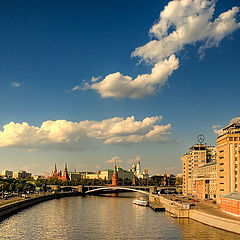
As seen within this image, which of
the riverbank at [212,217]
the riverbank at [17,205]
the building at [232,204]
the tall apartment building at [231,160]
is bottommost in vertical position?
the riverbank at [17,205]

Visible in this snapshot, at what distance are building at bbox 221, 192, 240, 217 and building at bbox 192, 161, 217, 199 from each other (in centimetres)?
3915

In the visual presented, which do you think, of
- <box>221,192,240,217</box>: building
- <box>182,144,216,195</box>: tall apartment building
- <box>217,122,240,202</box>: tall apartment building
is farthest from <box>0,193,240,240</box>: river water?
<box>182,144,216,195</box>: tall apartment building

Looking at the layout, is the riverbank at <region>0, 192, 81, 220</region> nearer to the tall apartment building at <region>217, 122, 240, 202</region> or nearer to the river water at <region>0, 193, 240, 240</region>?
the river water at <region>0, 193, 240, 240</region>

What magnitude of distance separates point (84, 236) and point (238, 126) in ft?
208

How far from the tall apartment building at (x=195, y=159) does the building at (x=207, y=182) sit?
24562 mm

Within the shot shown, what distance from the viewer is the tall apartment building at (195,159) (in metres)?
174

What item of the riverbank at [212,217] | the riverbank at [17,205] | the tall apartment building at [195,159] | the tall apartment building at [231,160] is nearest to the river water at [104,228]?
the riverbank at [212,217]

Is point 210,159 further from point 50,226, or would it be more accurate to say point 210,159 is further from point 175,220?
point 50,226

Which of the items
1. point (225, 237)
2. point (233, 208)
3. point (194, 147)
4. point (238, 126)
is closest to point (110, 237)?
point (225, 237)

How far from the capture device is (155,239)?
67438 mm

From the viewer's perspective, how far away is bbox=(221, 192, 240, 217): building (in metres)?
76.8

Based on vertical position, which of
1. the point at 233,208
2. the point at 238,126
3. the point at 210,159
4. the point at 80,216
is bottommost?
the point at 80,216

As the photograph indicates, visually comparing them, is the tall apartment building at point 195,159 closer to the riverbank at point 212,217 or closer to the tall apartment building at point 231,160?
the tall apartment building at point 231,160

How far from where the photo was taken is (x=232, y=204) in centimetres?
7969
